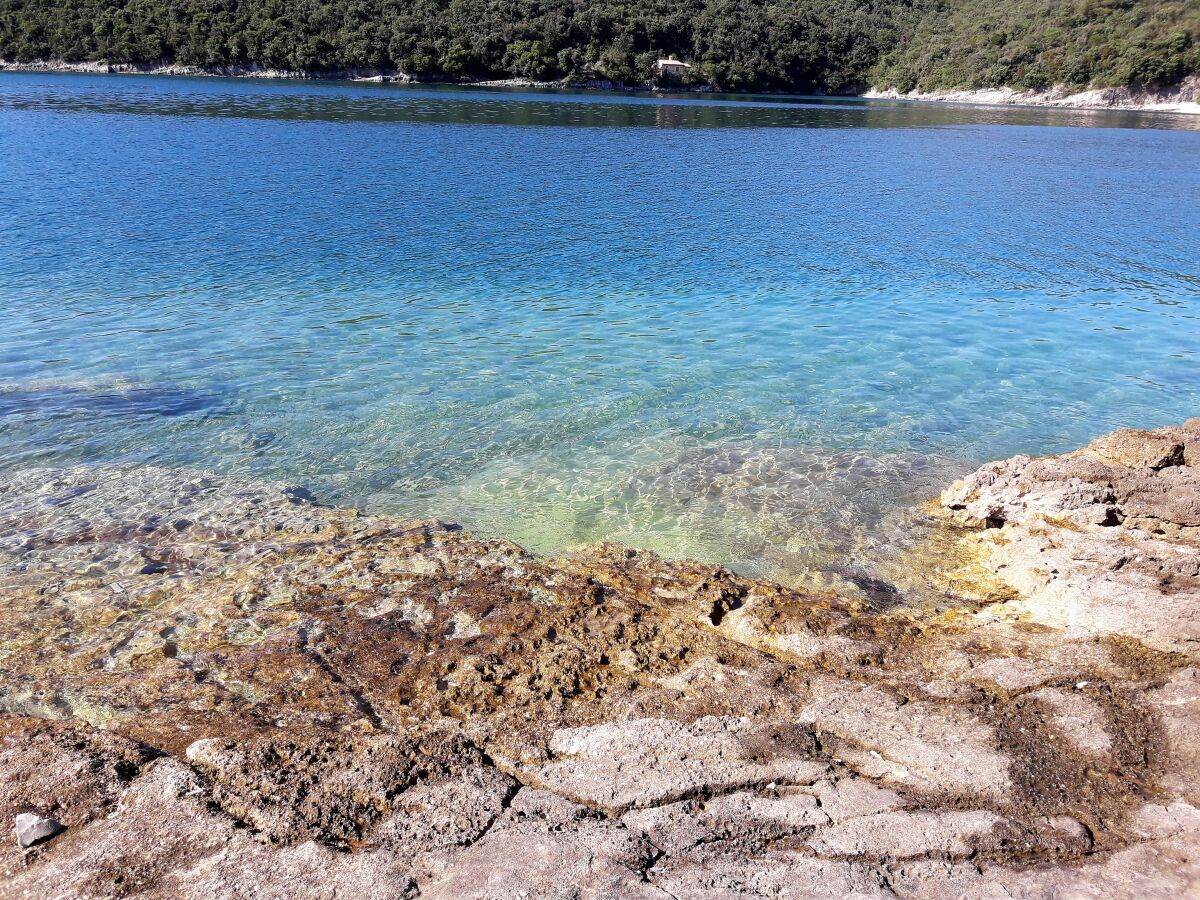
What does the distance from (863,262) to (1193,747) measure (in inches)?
714

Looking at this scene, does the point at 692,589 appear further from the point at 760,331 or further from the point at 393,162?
the point at 393,162

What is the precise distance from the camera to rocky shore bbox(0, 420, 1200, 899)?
11.8 feet

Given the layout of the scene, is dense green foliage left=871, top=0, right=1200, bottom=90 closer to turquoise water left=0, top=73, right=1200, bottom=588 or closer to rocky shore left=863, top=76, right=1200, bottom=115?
rocky shore left=863, top=76, right=1200, bottom=115

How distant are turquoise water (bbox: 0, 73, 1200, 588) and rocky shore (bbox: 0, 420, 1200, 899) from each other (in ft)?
5.59

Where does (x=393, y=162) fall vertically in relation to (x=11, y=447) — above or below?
above

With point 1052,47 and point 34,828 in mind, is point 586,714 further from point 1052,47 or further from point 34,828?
point 1052,47

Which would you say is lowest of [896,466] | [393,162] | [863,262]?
[896,466]

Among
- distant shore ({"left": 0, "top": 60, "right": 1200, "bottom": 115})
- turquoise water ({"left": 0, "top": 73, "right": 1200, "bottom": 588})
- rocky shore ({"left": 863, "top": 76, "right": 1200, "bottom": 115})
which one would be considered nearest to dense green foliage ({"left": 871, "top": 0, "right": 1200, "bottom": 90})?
rocky shore ({"left": 863, "top": 76, "right": 1200, "bottom": 115})

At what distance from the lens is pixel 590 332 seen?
1530 cm

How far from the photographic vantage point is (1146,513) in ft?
25.1

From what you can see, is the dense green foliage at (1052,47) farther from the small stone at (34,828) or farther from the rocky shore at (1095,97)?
the small stone at (34,828)

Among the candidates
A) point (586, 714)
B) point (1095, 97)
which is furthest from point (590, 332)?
point (1095, 97)

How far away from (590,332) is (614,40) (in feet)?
416

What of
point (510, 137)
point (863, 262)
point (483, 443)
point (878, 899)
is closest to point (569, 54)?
point (510, 137)
